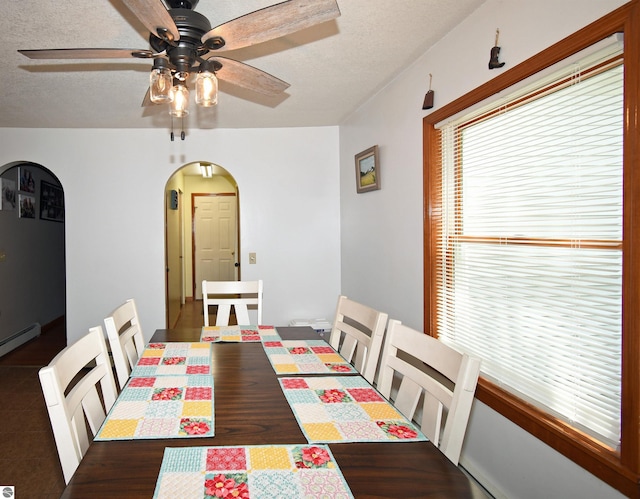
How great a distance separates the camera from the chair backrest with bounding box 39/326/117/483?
1.06 metres

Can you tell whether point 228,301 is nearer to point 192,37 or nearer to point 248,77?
point 248,77

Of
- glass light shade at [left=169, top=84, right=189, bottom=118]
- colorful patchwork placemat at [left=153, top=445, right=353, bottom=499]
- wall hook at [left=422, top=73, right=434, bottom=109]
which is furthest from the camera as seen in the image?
wall hook at [left=422, top=73, right=434, bottom=109]

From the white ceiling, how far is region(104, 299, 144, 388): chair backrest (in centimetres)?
141

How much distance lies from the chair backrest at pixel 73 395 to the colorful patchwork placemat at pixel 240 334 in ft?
2.06

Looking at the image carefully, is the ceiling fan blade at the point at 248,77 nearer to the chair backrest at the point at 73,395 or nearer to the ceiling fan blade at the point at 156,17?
the ceiling fan blade at the point at 156,17

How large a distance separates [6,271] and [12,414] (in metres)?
2.23

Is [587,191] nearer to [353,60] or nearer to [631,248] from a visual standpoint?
[631,248]

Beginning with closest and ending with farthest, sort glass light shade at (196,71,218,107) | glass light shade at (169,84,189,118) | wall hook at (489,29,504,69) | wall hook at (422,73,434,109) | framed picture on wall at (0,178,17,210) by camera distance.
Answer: glass light shade at (196,71,218,107) < glass light shade at (169,84,189,118) < wall hook at (489,29,504,69) < wall hook at (422,73,434,109) < framed picture on wall at (0,178,17,210)

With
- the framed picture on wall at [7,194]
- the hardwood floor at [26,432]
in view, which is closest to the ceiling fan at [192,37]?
the hardwood floor at [26,432]

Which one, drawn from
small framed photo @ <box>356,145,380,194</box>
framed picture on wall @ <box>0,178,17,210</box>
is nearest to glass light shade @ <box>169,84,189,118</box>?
small framed photo @ <box>356,145,380,194</box>

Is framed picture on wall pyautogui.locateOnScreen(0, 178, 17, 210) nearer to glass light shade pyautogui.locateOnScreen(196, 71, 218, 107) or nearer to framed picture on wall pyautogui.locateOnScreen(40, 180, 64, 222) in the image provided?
framed picture on wall pyautogui.locateOnScreen(40, 180, 64, 222)

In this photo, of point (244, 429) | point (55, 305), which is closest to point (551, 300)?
point (244, 429)

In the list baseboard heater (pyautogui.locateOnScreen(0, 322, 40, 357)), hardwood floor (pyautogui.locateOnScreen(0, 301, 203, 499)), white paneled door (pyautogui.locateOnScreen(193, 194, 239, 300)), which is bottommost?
hardwood floor (pyautogui.locateOnScreen(0, 301, 203, 499))

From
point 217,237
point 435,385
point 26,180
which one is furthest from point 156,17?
point 217,237
